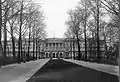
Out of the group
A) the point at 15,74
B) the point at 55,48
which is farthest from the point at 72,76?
the point at 55,48

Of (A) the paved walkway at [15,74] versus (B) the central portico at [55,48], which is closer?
(A) the paved walkway at [15,74]

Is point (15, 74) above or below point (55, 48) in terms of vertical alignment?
below

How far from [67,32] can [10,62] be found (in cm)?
3938

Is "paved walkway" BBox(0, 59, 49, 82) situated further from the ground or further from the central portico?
the central portico

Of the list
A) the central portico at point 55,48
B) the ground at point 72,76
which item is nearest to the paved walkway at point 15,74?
the ground at point 72,76

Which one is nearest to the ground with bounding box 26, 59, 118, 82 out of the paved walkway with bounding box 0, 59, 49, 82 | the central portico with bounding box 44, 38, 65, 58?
the paved walkway with bounding box 0, 59, 49, 82

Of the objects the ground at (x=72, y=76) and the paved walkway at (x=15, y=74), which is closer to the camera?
the ground at (x=72, y=76)

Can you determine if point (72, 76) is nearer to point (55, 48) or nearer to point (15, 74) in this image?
point (15, 74)

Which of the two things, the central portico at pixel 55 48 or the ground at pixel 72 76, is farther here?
the central portico at pixel 55 48

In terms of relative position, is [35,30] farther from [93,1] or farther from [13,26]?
[93,1]

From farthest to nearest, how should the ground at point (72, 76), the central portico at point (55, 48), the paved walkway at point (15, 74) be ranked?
the central portico at point (55, 48) → the paved walkway at point (15, 74) → the ground at point (72, 76)

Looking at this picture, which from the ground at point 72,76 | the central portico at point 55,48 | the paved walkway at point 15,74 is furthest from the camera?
the central portico at point 55,48

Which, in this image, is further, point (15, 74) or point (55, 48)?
point (55, 48)

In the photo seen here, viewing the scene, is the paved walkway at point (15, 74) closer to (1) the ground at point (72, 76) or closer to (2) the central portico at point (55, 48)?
(1) the ground at point (72, 76)
